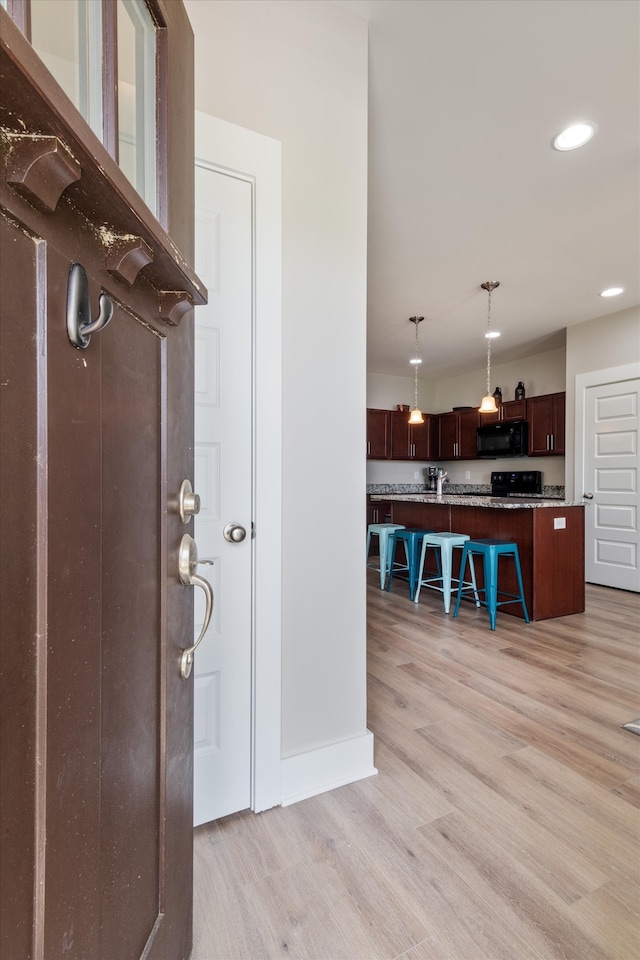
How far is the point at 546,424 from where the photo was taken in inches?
219

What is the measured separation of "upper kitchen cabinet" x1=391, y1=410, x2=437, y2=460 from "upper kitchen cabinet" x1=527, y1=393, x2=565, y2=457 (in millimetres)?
1730

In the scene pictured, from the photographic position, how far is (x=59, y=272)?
43 centimetres

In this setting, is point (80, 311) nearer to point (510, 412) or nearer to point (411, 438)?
point (510, 412)

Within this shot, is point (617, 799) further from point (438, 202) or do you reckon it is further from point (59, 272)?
point (438, 202)

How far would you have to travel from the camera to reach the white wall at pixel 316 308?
4.86ft

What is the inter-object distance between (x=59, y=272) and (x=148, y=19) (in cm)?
63

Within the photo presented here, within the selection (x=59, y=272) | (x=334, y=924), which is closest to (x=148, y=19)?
(x=59, y=272)

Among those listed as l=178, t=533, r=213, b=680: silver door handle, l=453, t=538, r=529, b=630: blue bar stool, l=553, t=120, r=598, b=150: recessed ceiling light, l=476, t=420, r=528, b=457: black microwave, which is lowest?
l=453, t=538, r=529, b=630: blue bar stool

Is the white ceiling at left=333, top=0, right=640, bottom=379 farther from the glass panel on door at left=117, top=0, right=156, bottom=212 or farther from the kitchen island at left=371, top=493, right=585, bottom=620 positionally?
the kitchen island at left=371, top=493, right=585, bottom=620

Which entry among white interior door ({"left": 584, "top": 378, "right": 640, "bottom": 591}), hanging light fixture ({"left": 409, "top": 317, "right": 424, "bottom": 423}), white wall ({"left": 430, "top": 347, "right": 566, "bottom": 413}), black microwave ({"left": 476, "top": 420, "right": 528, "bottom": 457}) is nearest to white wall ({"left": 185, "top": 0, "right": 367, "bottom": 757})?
hanging light fixture ({"left": 409, "top": 317, "right": 424, "bottom": 423})

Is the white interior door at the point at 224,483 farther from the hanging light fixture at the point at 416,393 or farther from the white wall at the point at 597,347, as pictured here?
the white wall at the point at 597,347

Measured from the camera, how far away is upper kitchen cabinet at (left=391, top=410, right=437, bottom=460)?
7012mm

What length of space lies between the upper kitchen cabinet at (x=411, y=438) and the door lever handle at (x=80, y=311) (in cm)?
664

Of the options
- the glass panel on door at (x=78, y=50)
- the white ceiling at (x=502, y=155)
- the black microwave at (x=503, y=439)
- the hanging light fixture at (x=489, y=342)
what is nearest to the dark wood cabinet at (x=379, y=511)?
the black microwave at (x=503, y=439)
